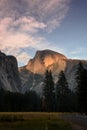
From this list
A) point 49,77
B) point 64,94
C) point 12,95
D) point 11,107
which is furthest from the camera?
point 12,95

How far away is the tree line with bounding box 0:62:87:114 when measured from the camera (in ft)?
235

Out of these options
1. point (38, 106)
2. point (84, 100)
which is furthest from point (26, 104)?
point (84, 100)

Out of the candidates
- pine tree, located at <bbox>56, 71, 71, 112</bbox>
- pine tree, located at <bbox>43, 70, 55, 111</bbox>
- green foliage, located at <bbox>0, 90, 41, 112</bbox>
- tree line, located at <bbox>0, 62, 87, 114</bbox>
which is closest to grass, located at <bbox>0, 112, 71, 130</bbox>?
tree line, located at <bbox>0, 62, 87, 114</bbox>

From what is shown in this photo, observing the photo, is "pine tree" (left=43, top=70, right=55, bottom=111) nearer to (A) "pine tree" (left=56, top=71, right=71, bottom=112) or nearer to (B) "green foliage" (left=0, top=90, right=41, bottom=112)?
(A) "pine tree" (left=56, top=71, right=71, bottom=112)

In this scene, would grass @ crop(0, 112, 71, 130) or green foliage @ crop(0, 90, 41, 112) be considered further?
green foliage @ crop(0, 90, 41, 112)

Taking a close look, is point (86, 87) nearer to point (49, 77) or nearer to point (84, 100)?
point (84, 100)

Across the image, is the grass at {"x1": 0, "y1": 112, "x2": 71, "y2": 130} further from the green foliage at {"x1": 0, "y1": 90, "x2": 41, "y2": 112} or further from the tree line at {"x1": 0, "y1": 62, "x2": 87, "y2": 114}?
the green foliage at {"x1": 0, "y1": 90, "x2": 41, "y2": 112}

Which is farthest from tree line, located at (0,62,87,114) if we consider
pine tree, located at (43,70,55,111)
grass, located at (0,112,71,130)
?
grass, located at (0,112,71,130)

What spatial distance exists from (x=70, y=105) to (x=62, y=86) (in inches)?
292

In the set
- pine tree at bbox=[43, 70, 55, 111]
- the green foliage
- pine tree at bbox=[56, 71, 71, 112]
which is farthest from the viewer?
the green foliage

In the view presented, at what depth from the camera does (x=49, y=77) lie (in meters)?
107

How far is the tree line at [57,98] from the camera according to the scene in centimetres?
7150

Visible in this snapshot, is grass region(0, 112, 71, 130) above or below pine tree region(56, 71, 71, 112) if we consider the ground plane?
below

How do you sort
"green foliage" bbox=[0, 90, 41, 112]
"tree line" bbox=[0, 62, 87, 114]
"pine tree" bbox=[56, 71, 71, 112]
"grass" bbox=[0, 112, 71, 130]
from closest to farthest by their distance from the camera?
1. "grass" bbox=[0, 112, 71, 130]
2. "tree line" bbox=[0, 62, 87, 114]
3. "pine tree" bbox=[56, 71, 71, 112]
4. "green foliage" bbox=[0, 90, 41, 112]
